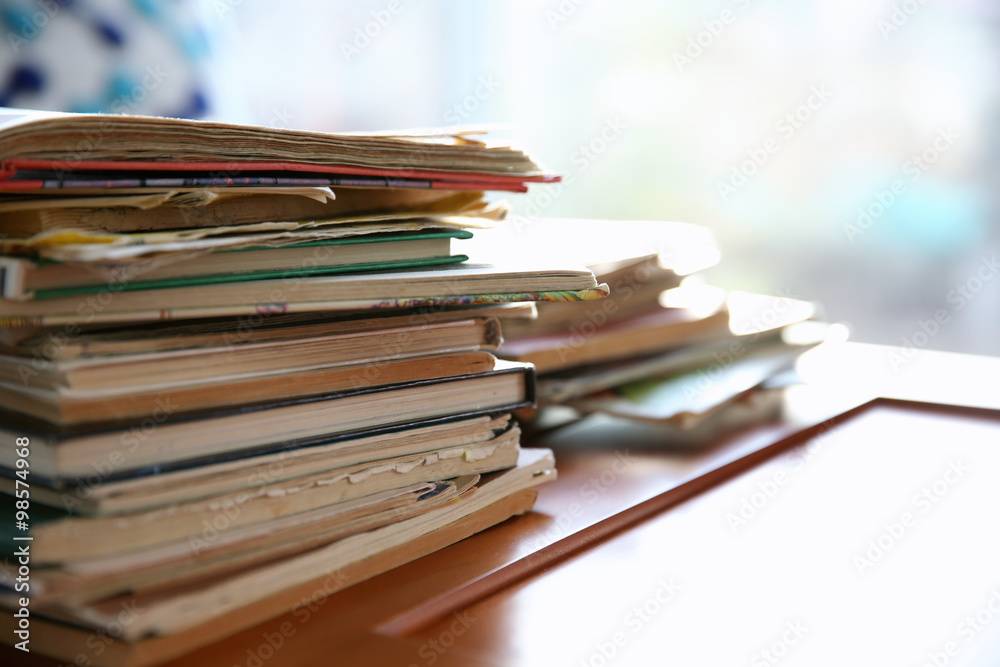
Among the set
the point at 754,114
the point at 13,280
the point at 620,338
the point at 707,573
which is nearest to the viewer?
the point at 13,280

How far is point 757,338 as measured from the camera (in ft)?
3.31

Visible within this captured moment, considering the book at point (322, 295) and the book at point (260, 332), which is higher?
the book at point (322, 295)

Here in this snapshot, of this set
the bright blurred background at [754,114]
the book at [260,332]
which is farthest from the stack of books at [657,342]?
the bright blurred background at [754,114]

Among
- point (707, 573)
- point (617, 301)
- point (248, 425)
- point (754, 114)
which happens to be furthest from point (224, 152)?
point (754, 114)

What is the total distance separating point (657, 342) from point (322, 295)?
1.58ft

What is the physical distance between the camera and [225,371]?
0.49 meters

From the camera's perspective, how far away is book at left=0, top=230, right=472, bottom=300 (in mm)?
429

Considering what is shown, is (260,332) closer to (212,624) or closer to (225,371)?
(225,371)

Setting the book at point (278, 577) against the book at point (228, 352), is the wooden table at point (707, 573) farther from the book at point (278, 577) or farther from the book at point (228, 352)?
the book at point (228, 352)

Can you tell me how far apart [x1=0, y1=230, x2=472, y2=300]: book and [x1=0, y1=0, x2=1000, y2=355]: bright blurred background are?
173cm

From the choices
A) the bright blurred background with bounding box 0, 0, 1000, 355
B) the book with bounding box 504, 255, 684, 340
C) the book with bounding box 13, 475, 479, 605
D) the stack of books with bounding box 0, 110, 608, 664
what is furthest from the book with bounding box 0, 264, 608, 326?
the bright blurred background with bounding box 0, 0, 1000, 355

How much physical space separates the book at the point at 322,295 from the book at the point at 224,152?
0.06 meters

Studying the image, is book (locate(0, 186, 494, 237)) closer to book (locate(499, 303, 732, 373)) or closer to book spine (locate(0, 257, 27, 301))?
book spine (locate(0, 257, 27, 301))

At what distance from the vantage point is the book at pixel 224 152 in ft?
1.40
